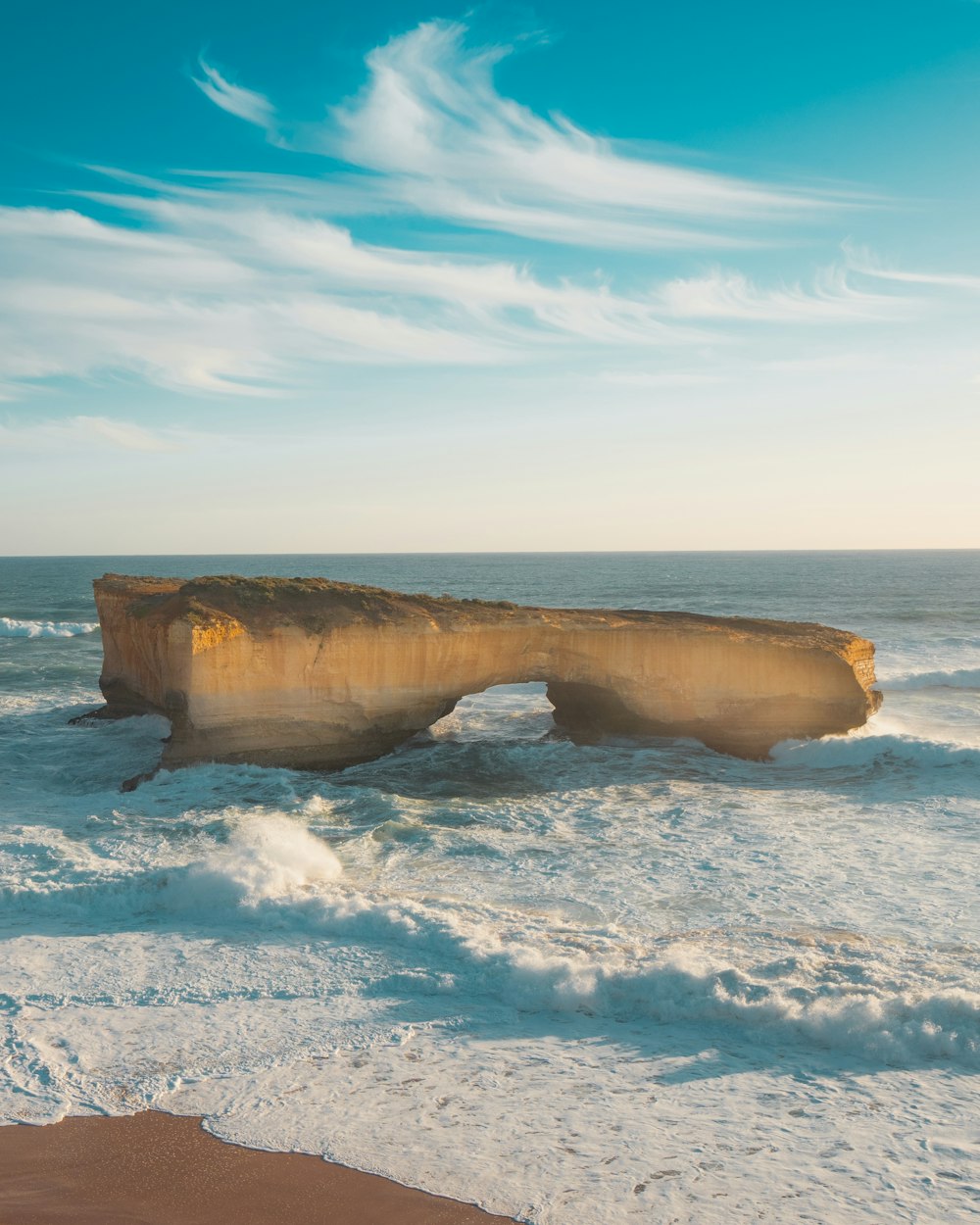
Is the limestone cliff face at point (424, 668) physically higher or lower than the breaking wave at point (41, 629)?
higher

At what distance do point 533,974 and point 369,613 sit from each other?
962cm

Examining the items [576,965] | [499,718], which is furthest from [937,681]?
[576,965]

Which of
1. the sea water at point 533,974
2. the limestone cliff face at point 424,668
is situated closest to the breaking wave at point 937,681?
the limestone cliff face at point 424,668

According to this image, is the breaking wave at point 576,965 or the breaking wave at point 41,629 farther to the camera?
the breaking wave at point 41,629

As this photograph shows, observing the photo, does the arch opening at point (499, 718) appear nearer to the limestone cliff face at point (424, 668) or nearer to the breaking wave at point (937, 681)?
the limestone cliff face at point (424, 668)

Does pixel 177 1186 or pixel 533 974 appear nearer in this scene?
pixel 177 1186

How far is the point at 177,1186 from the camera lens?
5941 millimetres

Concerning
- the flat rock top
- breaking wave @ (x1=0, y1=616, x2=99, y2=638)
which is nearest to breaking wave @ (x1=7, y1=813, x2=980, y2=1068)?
the flat rock top

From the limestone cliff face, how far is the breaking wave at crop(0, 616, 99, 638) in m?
25.4

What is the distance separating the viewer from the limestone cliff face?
52.6 feet

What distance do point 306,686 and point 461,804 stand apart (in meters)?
3.97

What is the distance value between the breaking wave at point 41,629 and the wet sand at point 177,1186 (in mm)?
38310

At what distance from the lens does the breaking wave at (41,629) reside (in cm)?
4159

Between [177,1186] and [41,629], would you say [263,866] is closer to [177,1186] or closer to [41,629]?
[177,1186]
